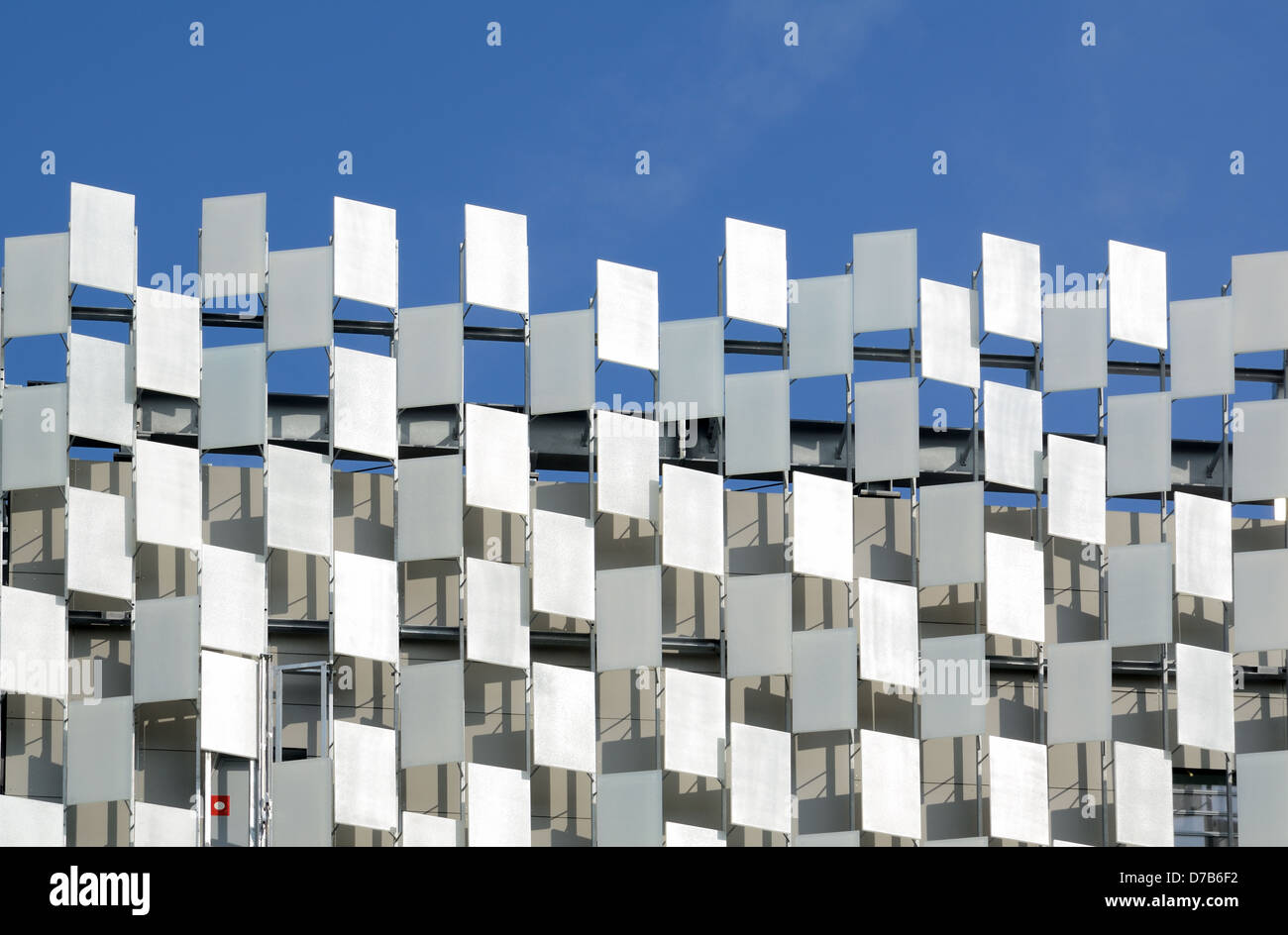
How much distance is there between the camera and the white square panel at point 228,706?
74.1ft

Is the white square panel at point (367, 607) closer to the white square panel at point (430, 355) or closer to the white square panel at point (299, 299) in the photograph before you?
the white square panel at point (430, 355)

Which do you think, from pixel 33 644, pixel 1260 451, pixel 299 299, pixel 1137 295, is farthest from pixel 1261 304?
pixel 33 644

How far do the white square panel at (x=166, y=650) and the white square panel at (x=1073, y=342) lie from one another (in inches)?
448

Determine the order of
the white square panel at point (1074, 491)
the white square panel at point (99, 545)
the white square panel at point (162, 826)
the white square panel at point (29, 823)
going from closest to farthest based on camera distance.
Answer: the white square panel at point (29, 823) < the white square panel at point (162, 826) < the white square panel at point (99, 545) < the white square panel at point (1074, 491)

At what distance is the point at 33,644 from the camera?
885 inches

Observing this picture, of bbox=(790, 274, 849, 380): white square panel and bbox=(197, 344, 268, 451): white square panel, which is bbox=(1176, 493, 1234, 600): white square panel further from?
bbox=(197, 344, 268, 451): white square panel

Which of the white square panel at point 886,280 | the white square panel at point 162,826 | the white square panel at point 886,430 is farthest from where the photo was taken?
the white square panel at point 886,280

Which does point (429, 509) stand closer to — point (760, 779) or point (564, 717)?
point (564, 717)

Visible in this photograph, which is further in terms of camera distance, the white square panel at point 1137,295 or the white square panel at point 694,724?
the white square panel at point 1137,295

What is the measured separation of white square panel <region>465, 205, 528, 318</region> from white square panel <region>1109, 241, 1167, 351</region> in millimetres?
7796

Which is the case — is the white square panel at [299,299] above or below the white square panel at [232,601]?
above

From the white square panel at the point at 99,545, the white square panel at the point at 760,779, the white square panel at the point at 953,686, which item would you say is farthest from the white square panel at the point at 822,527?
the white square panel at the point at 99,545

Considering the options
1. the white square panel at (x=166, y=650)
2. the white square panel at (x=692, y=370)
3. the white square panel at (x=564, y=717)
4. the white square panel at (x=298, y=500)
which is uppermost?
the white square panel at (x=692, y=370)
